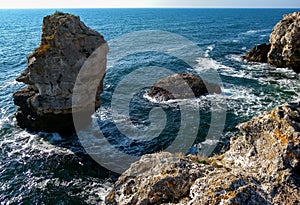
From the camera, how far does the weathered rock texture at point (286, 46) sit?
144 feet

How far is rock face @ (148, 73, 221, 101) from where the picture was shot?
116 ft

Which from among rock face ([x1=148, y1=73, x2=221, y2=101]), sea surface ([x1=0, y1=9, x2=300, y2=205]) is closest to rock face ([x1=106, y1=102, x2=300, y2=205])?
sea surface ([x1=0, y1=9, x2=300, y2=205])

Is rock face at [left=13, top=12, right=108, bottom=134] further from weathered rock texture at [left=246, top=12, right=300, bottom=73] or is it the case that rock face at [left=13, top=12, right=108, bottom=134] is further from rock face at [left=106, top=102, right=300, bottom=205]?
weathered rock texture at [left=246, top=12, right=300, bottom=73]

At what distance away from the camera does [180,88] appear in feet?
119

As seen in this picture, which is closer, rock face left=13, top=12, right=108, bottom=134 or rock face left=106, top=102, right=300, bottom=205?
rock face left=106, top=102, right=300, bottom=205

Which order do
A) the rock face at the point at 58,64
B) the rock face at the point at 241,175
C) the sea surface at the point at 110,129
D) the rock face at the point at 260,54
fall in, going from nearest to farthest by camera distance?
the rock face at the point at 241,175
the sea surface at the point at 110,129
the rock face at the point at 58,64
the rock face at the point at 260,54

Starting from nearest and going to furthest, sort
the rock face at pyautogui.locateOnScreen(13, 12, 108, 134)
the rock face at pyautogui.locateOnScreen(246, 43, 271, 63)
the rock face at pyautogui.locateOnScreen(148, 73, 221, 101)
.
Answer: the rock face at pyautogui.locateOnScreen(13, 12, 108, 134) → the rock face at pyautogui.locateOnScreen(148, 73, 221, 101) → the rock face at pyautogui.locateOnScreen(246, 43, 271, 63)

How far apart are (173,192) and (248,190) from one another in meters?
2.07

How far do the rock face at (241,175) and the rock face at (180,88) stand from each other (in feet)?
85.4

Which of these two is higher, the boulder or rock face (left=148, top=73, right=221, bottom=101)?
the boulder

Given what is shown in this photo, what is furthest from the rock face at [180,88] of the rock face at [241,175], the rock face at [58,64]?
the rock face at [241,175]

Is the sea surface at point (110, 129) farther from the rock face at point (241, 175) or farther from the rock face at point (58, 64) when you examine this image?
the rock face at point (241, 175)

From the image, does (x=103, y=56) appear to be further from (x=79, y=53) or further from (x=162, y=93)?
(x=162, y=93)

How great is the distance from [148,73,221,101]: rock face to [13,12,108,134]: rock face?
11372 millimetres
